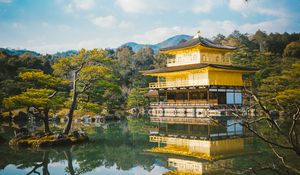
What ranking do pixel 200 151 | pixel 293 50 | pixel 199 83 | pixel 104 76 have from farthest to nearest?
pixel 293 50
pixel 199 83
pixel 104 76
pixel 200 151

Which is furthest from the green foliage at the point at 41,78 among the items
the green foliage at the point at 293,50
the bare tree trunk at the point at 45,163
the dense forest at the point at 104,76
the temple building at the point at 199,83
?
the green foliage at the point at 293,50

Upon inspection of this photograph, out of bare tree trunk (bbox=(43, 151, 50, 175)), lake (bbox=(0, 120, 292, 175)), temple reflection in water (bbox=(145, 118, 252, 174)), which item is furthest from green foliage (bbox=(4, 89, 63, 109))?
temple reflection in water (bbox=(145, 118, 252, 174))

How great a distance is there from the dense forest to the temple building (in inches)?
123

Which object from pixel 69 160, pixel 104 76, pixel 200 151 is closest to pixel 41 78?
pixel 104 76

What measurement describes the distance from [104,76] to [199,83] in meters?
19.0

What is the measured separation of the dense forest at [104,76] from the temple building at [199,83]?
3124mm

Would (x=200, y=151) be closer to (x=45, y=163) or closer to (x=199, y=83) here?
(x=45, y=163)

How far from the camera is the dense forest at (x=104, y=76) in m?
16.0

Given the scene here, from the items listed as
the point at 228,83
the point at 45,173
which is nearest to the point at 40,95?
the point at 45,173

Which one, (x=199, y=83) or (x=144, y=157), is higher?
(x=199, y=83)

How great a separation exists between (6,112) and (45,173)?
2747cm

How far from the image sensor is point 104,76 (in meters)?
16.4

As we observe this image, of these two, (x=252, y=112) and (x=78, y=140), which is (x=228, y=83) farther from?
(x=78, y=140)

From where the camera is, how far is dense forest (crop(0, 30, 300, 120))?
16.0 metres
